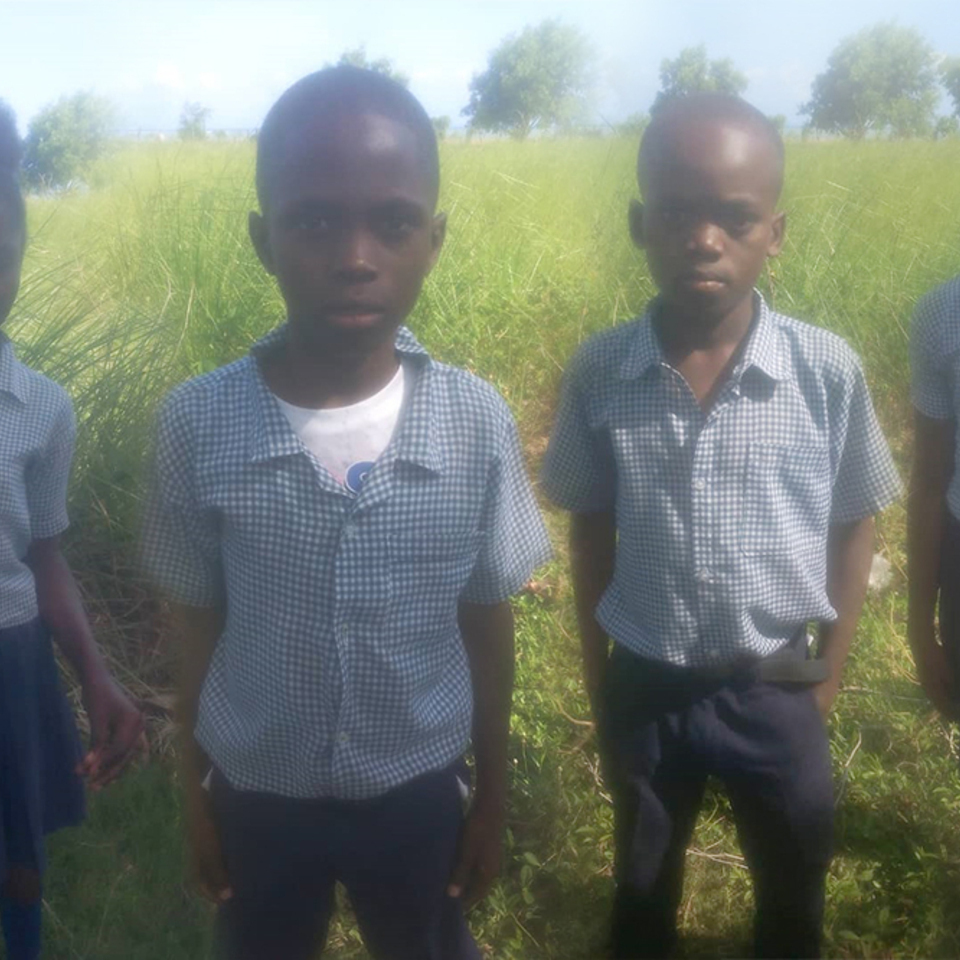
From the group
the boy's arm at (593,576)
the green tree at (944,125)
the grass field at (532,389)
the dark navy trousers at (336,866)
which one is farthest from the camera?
the green tree at (944,125)

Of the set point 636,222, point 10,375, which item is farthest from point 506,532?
point 10,375

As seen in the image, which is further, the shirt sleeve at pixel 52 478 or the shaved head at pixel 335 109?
the shirt sleeve at pixel 52 478

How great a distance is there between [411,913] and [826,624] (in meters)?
0.79

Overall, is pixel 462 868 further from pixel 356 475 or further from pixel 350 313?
pixel 350 313

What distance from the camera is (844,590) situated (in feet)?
5.41

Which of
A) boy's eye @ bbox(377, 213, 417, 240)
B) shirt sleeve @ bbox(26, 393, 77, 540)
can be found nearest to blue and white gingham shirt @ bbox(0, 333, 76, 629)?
shirt sleeve @ bbox(26, 393, 77, 540)

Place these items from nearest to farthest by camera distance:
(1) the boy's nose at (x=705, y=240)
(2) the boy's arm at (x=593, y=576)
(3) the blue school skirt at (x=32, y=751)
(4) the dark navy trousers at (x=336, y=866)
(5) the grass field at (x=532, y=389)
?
1. (4) the dark navy trousers at (x=336, y=866)
2. (1) the boy's nose at (x=705, y=240)
3. (3) the blue school skirt at (x=32, y=751)
4. (2) the boy's arm at (x=593, y=576)
5. (5) the grass field at (x=532, y=389)

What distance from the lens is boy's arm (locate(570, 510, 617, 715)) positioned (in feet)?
5.58

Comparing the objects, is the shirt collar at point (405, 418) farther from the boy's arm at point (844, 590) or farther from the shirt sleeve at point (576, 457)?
the boy's arm at point (844, 590)

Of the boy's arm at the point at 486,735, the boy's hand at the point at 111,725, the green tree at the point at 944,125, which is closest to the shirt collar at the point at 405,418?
the boy's arm at the point at 486,735

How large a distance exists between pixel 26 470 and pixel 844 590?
4.16 feet

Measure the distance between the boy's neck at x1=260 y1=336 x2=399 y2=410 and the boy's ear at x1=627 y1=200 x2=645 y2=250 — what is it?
1.57 feet

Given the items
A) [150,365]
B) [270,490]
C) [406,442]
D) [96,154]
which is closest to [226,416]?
[270,490]

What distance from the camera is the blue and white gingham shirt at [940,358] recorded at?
5.39 ft
